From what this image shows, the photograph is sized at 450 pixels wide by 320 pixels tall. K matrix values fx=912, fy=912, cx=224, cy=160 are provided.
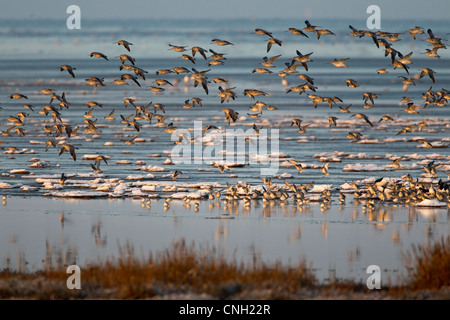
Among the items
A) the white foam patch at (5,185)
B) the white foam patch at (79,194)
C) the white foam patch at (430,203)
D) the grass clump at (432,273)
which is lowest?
the grass clump at (432,273)

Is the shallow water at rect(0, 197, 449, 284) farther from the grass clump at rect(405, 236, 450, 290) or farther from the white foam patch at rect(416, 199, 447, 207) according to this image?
the grass clump at rect(405, 236, 450, 290)

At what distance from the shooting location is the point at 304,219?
1838cm

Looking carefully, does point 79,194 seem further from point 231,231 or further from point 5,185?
point 231,231

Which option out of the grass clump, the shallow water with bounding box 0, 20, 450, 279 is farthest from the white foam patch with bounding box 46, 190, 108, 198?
the grass clump

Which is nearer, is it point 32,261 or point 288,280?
point 288,280

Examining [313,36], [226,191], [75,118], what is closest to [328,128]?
[75,118]

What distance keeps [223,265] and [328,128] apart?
24.8 m

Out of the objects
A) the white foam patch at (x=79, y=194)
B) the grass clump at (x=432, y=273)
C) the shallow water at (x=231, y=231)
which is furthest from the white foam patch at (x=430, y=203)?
the white foam patch at (x=79, y=194)

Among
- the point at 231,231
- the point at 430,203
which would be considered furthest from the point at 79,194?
the point at 430,203

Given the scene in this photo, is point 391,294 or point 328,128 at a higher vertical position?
point 328,128

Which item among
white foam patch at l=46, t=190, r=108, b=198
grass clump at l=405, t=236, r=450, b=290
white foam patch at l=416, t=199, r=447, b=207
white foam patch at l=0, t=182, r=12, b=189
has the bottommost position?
grass clump at l=405, t=236, r=450, b=290

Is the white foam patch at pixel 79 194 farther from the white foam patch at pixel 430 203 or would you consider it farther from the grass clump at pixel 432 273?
the grass clump at pixel 432 273

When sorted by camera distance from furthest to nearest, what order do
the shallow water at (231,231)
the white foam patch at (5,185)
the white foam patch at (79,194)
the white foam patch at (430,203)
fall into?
the white foam patch at (5,185) → the white foam patch at (79,194) → the white foam patch at (430,203) → the shallow water at (231,231)
